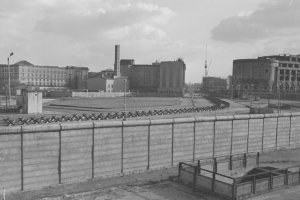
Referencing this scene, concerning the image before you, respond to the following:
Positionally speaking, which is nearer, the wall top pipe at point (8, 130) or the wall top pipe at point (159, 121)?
the wall top pipe at point (8, 130)

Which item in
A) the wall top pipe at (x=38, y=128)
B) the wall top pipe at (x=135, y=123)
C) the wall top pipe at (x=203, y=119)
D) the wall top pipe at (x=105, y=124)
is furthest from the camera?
the wall top pipe at (x=203, y=119)

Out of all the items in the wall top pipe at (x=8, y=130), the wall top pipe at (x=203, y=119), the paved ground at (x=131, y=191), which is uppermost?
the wall top pipe at (x=8, y=130)

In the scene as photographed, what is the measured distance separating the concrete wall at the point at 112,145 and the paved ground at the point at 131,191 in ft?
2.12

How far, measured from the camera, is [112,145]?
2172cm

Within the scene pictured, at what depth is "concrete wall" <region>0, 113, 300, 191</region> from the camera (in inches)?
714

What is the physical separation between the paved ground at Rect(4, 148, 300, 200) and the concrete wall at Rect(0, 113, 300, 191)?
0.65 m

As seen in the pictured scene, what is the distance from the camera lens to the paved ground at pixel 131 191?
17.7 m

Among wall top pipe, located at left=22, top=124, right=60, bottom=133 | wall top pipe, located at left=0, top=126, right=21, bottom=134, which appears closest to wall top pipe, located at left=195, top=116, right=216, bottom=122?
wall top pipe, located at left=22, top=124, right=60, bottom=133

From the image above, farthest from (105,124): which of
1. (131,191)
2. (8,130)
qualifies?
(8,130)

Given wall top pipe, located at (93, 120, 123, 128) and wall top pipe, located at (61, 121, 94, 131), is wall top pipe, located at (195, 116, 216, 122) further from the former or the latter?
wall top pipe, located at (61, 121, 94, 131)

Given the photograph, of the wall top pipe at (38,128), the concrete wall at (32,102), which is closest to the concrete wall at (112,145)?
the wall top pipe at (38,128)

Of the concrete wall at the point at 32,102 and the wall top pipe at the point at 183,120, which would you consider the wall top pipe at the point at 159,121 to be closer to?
the wall top pipe at the point at 183,120

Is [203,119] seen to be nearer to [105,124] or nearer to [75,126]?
[105,124]

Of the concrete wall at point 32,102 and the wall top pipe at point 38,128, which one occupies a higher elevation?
the wall top pipe at point 38,128
